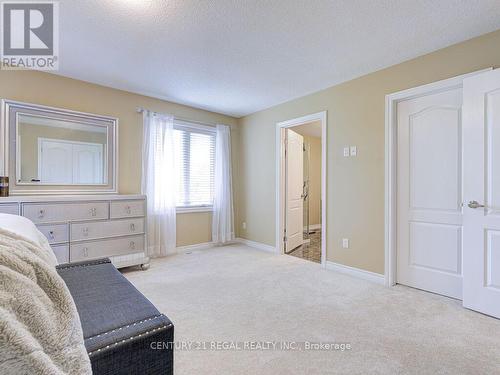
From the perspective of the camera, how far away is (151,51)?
2512mm

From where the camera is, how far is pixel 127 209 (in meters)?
3.18

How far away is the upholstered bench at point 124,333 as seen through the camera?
0.89 m

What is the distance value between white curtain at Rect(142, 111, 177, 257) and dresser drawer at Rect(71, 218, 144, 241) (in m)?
0.53

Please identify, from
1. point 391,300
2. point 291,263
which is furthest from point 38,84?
point 391,300

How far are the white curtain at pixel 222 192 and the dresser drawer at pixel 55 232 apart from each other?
226 centimetres

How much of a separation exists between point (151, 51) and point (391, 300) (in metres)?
3.34

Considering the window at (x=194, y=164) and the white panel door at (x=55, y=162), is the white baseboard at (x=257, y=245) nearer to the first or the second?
the window at (x=194, y=164)

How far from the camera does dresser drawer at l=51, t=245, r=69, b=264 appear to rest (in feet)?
8.84

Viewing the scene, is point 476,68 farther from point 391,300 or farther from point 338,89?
point 391,300

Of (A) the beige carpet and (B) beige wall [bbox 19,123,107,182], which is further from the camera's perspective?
(B) beige wall [bbox 19,123,107,182]

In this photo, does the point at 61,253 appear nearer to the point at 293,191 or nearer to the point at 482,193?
the point at 293,191

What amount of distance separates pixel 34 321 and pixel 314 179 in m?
6.15
